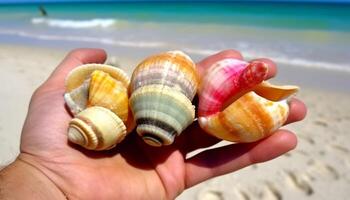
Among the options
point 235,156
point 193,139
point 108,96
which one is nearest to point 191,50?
point 193,139

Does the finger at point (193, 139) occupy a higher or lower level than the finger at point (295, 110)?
lower

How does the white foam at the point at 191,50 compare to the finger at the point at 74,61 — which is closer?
the finger at the point at 74,61

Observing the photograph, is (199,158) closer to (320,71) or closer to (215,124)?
(215,124)

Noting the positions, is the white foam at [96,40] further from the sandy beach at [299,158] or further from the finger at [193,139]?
A: the finger at [193,139]

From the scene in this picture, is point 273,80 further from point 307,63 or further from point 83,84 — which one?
point 83,84

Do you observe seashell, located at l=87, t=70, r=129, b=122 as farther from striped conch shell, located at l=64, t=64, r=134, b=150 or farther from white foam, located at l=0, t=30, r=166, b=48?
white foam, located at l=0, t=30, r=166, b=48

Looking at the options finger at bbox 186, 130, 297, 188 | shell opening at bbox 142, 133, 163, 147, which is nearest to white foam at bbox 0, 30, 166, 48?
finger at bbox 186, 130, 297, 188

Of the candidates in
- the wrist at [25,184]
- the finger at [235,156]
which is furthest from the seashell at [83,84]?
the finger at [235,156]
